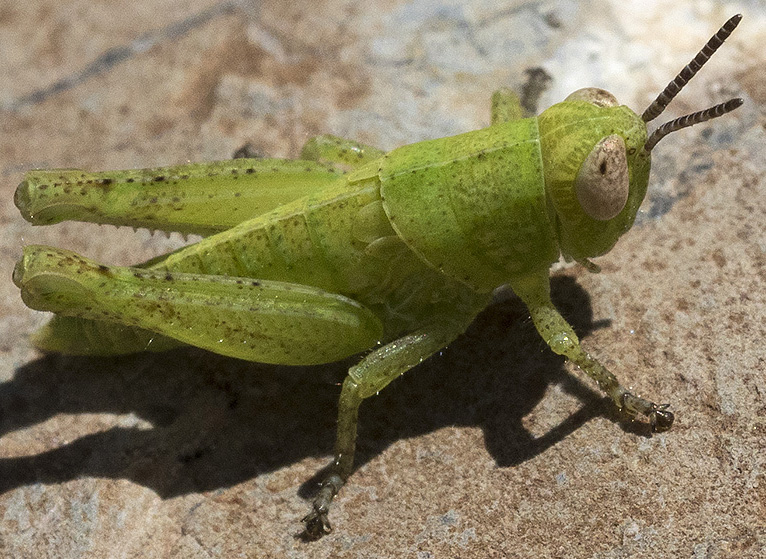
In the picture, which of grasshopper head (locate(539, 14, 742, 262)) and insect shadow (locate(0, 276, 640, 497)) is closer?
grasshopper head (locate(539, 14, 742, 262))

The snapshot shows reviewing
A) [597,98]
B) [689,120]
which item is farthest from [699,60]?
[597,98]

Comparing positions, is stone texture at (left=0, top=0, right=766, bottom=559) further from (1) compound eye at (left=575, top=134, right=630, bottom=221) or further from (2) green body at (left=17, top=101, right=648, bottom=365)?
(1) compound eye at (left=575, top=134, right=630, bottom=221)

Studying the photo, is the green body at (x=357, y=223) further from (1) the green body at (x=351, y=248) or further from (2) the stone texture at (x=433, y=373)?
(2) the stone texture at (x=433, y=373)

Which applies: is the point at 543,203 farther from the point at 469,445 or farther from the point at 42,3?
the point at 42,3

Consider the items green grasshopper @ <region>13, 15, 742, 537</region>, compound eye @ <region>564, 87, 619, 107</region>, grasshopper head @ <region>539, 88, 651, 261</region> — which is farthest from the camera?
compound eye @ <region>564, 87, 619, 107</region>

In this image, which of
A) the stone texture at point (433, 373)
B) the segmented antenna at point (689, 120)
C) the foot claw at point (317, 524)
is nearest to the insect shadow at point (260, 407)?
the stone texture at point (433, 373)

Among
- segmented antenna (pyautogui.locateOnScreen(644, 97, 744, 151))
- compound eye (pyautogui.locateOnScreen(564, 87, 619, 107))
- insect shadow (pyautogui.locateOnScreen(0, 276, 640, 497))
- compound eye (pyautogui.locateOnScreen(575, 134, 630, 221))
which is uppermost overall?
segmented antenna (pyautogui.locateOnScreen(644, 97, 744, 151))

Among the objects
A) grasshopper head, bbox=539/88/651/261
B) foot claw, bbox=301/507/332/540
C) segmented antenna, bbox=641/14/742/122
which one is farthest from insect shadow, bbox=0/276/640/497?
segmented antenna, bbox=641/14/742/122

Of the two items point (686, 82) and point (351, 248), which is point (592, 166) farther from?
point (351, 248)
